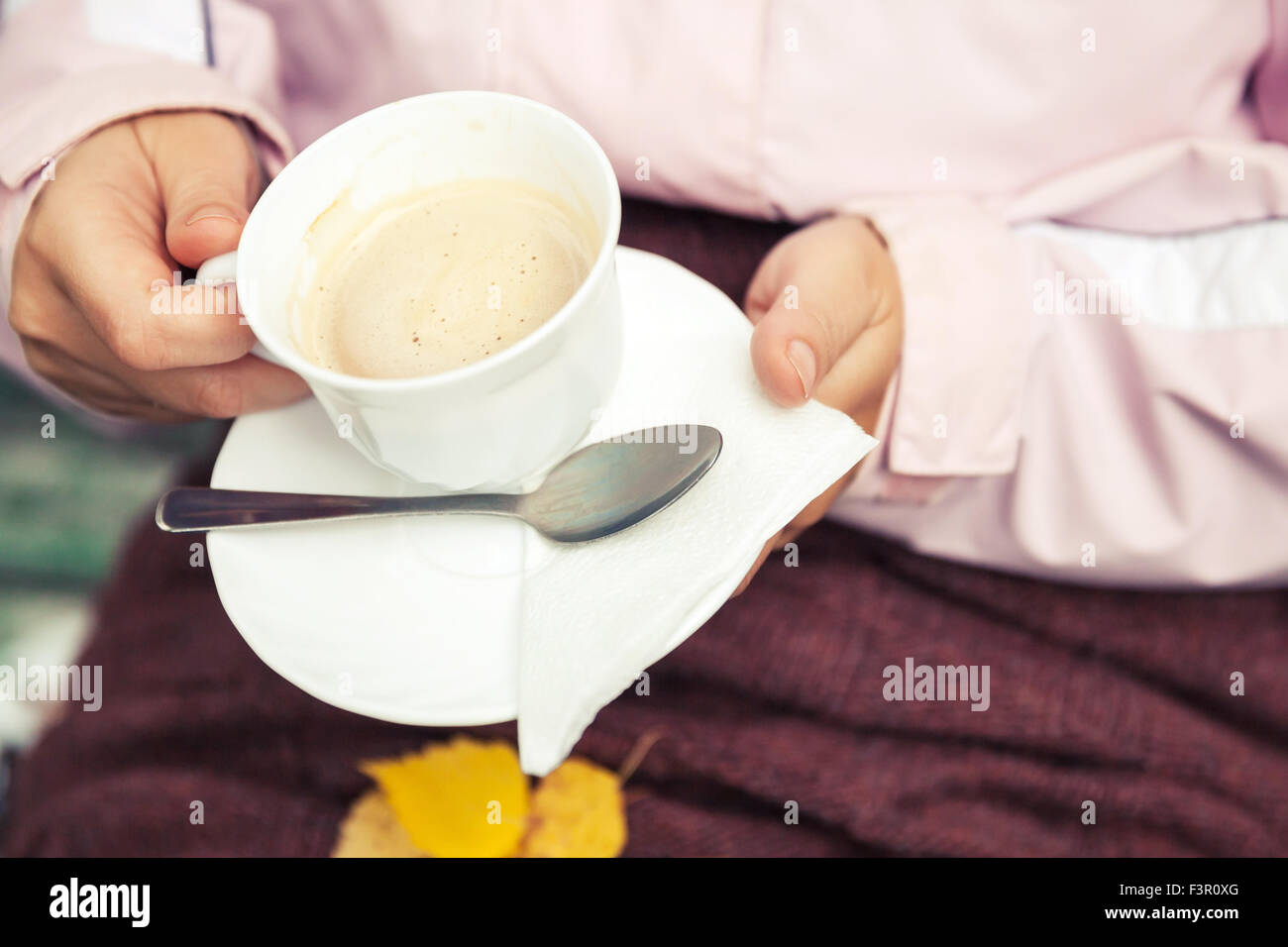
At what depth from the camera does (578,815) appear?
2.38ft

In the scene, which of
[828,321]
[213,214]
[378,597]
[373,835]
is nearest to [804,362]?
[828,321]

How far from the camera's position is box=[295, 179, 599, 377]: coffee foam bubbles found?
549 millimetres

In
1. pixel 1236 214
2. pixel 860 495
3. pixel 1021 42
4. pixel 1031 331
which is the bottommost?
pixel 860 495

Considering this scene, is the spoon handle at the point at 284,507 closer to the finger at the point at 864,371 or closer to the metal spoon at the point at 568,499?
the metal spoon at the point at 568,499

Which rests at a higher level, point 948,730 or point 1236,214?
point 1236,214

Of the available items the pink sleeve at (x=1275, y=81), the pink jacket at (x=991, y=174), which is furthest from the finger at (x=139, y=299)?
the pink sleeve at (x=1275, y=81)

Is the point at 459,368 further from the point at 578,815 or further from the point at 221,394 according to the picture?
the point at 578,815

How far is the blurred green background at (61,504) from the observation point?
1.18 meters

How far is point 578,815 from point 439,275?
455mm

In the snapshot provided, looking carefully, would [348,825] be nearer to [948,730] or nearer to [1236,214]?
[948,730]

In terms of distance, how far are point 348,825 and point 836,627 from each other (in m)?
0.45

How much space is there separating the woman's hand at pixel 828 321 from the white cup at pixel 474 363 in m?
0.11
